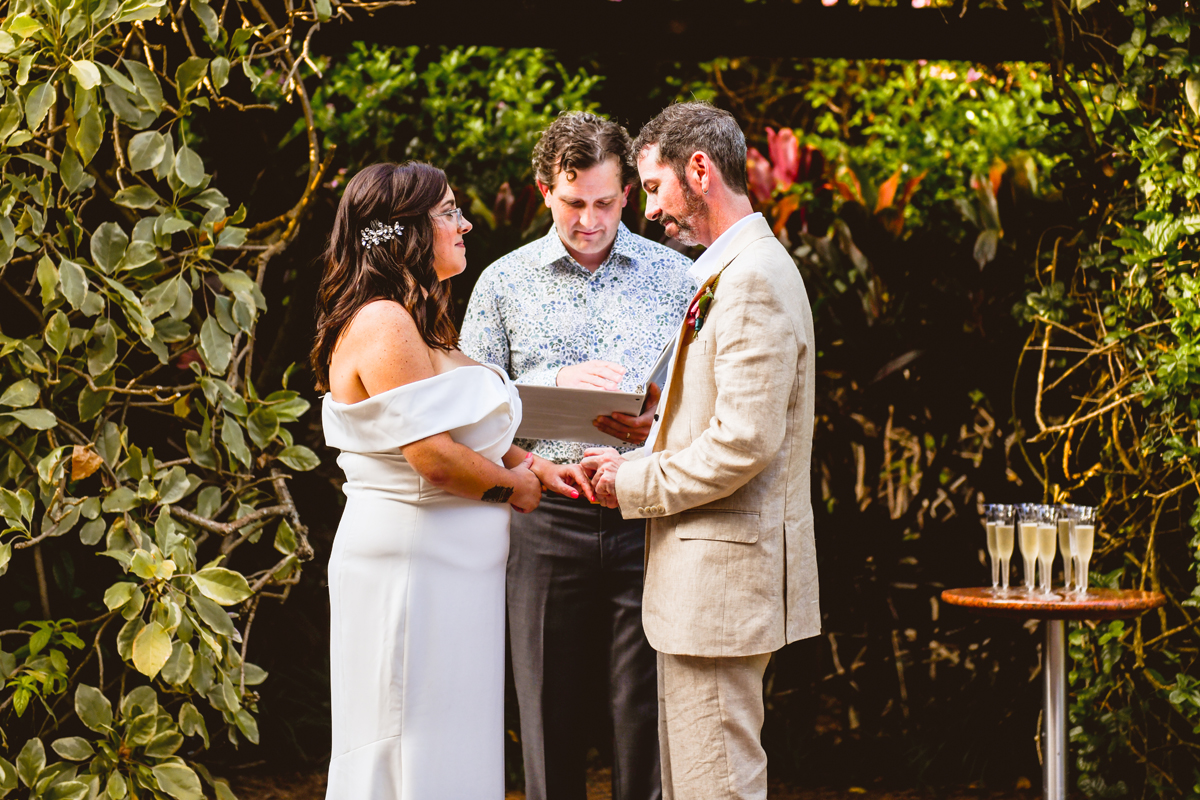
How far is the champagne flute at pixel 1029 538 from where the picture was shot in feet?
8.91

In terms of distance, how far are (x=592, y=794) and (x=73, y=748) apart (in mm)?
1827

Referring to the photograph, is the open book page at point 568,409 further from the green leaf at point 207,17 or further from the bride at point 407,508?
the green leaf at point 207,17

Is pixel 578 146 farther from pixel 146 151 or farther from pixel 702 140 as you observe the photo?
pixel 146 151

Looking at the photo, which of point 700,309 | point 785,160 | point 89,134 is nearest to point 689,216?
point 700,309

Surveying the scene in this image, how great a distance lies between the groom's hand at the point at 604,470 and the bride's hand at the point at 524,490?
0.13 m

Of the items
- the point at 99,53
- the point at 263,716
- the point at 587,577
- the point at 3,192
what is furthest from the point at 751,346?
the point at 263,716

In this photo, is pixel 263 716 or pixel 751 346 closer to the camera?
pixel 751 346

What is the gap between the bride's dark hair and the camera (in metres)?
1.98

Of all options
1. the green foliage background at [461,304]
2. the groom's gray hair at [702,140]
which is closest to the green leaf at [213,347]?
the green foliage background at [461,304]

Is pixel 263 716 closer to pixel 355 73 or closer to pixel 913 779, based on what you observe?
pixel 913 779

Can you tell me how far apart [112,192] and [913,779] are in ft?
9.96

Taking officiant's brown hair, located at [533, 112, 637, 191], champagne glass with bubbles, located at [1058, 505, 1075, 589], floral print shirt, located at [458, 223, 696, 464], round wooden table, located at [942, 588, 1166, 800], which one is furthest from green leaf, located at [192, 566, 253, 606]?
champagne glass with bubbles, located at [1058, 505, 1075, 589]

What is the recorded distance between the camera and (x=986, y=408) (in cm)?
357

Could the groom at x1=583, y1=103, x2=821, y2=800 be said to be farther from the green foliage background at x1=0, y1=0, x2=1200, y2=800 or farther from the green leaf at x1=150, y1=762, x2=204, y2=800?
the green leaf at x1=150, y1=762, x2=204, y2=800
